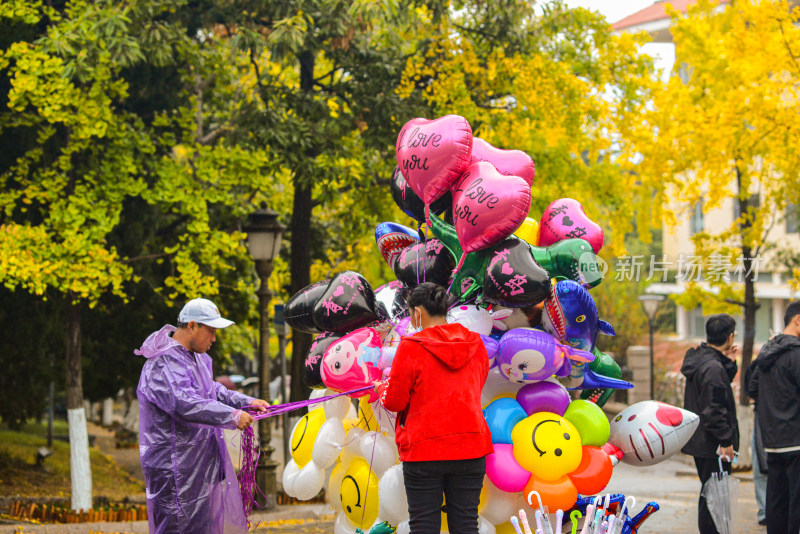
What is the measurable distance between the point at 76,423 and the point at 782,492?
8.02 meters

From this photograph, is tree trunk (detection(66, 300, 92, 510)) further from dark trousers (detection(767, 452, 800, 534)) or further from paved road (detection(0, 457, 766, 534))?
dark trousers (detection(767, 452, 800, 534))

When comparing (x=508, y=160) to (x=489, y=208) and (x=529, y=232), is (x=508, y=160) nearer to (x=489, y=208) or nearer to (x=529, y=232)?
(x=529, y=232)

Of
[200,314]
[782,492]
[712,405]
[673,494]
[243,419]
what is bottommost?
[673,494]

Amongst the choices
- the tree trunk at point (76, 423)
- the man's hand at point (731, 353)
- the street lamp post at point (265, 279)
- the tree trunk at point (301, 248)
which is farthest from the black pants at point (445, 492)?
the tree trunk at point (301, 248)

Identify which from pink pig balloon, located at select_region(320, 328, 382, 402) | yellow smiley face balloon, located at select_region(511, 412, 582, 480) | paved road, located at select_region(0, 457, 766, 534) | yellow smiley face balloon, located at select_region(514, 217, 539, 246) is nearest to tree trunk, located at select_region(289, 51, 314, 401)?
paved road, located at select_region(0, 457, 766, 534)

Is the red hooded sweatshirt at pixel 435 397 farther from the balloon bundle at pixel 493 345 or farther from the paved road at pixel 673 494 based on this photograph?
the paved road at pixel 673 494

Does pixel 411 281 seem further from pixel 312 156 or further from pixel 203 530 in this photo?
pixel 312 156

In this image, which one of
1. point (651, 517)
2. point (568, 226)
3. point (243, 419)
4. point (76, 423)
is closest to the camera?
point (243, 419)

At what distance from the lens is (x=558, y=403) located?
559cm

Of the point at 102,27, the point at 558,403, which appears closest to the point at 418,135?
the point at 558,403

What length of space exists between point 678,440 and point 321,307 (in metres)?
2.47

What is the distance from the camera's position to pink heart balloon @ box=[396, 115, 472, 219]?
18.9 feet

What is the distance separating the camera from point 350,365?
18.9ft

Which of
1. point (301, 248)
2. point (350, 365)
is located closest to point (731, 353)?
point (350, 365)
